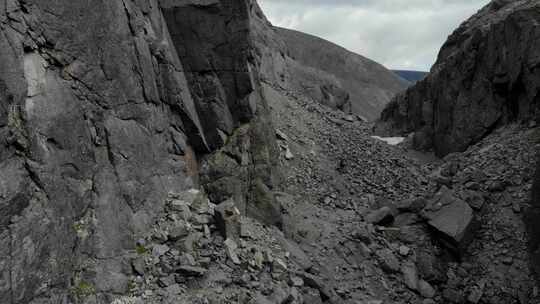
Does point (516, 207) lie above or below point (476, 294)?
above

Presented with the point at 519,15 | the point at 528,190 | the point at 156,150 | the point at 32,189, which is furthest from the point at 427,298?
the point at 519,15

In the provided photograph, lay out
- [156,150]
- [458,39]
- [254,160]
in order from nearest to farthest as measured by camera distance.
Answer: [156,150], [254,160], [458,39]

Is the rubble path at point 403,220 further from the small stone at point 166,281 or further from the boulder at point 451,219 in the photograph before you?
the small stone at point 166,281

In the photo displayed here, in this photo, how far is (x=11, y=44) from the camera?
11.6 m

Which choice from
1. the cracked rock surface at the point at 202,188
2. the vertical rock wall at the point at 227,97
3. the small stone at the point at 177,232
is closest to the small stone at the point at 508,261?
the cracked rock surface at the point at 202,188

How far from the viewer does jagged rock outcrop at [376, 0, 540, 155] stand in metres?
26.9

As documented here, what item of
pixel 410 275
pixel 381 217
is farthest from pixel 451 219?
pixel 410 275

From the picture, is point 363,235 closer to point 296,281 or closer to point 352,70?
point 296,281

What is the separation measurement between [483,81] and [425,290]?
19094 millimetres

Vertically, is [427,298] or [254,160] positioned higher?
[254,160]

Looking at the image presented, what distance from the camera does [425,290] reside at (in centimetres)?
1859

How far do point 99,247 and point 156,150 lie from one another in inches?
204

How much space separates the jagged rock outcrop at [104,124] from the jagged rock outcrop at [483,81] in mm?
17554

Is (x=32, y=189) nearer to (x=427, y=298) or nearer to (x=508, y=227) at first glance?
(x=427, y=298)
